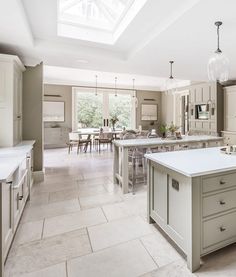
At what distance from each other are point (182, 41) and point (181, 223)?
2.73 meters

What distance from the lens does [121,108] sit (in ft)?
30.4

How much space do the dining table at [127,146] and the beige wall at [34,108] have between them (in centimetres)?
159

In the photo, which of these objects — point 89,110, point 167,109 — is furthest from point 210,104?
point 89,110

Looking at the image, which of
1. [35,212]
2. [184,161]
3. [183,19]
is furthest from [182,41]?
[35,212]

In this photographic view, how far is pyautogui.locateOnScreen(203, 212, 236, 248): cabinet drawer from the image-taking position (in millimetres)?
1610

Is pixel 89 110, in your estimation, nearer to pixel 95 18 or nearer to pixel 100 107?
pixel 100 107

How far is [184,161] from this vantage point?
6.18ft

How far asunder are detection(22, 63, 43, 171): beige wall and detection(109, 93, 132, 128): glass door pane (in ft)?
17.5

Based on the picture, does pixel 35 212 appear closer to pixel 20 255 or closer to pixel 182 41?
pixel 20 255

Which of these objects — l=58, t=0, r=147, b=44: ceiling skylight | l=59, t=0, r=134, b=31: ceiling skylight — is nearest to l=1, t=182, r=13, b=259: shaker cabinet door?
l=58, t=0, r=147, b=44: ceiling skylight

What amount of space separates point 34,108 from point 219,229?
12.0ft

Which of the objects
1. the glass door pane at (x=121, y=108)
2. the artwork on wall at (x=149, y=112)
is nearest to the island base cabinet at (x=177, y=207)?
the glass door pane at (x=121, y=108)

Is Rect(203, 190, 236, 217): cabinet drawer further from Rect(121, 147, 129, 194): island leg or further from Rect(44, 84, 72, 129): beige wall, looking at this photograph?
Rect(44, 84, 72, 129): beige wall

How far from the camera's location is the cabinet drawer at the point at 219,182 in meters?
1.58
